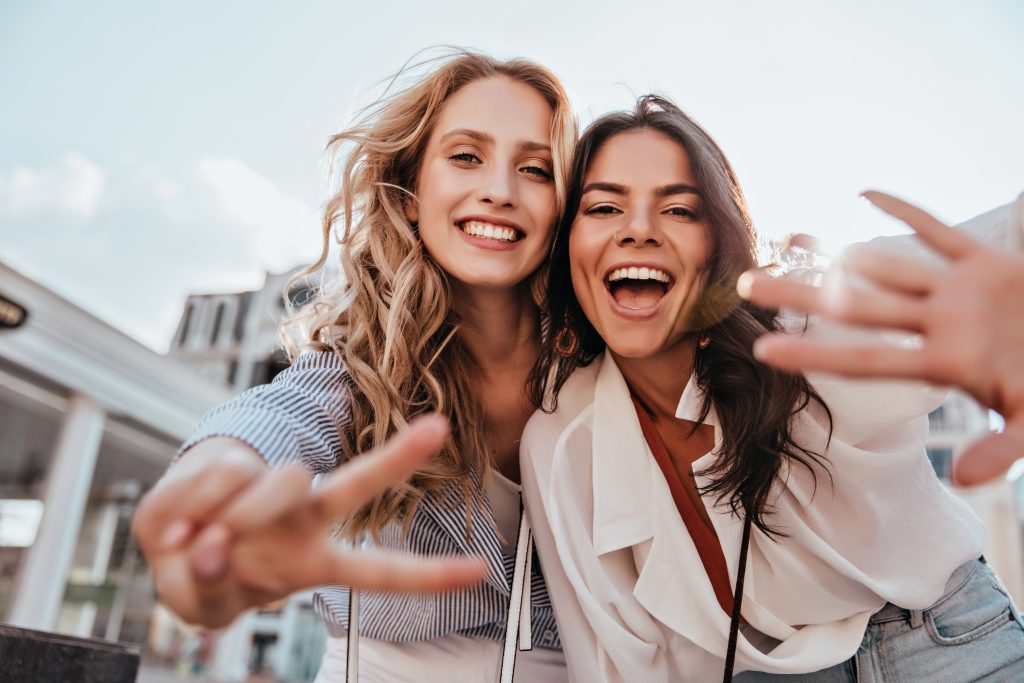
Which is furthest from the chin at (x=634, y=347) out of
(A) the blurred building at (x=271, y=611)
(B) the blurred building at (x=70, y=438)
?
(A) the blurred building at (x=271, y=611)

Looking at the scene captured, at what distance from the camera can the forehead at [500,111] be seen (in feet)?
8.46

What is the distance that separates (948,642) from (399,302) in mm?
1726

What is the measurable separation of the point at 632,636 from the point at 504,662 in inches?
13.8

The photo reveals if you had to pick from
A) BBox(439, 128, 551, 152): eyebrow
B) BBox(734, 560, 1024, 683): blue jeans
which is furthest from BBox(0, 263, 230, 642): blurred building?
BBox(734, 560, 1024, 683): blue jeans

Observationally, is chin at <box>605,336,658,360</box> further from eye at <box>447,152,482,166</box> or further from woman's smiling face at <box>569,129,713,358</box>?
eye at <box>447,152,482,166</box>

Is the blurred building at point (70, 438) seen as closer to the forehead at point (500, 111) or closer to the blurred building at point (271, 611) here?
the blurred building at point (271, 611)

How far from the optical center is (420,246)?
2695 millimetres

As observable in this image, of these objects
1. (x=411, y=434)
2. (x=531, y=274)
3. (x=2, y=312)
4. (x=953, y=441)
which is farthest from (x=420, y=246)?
(x=953, y=441)

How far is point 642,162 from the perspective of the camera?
236 cm

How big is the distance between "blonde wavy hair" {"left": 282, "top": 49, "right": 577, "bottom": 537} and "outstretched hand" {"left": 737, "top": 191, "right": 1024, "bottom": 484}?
136 cm

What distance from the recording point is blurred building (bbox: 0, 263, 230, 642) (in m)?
7.24

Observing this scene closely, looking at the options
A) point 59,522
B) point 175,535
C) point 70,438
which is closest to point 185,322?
point 70,438

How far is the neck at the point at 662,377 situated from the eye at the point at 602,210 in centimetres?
43

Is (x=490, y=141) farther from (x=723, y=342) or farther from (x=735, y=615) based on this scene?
(x=735, y=615)
